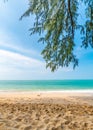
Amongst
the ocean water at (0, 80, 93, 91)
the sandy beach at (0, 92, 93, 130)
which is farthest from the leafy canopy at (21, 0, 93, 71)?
the ocean water at (0, 80, 93, 91)

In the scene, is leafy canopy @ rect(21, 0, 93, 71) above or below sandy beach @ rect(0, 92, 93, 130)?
above

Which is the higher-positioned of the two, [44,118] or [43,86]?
[43,86]

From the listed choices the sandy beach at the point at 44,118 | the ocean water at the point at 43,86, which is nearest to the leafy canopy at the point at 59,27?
the sandy beach at the point at 44,118

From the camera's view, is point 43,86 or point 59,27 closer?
point 59,27

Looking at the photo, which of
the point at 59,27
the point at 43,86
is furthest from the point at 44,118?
the point at 43,86

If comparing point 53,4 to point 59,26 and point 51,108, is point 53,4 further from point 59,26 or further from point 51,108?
point 51,108

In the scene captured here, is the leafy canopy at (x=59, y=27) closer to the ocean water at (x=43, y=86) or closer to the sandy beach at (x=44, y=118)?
the sandy beach at (x=44, y=118)

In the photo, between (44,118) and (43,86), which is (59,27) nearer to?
(44,118)

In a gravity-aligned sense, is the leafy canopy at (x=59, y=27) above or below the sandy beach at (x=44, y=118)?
above

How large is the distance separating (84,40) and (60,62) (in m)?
1.21

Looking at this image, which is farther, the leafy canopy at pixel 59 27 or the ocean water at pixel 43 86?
the ocean water at pixel 43 86

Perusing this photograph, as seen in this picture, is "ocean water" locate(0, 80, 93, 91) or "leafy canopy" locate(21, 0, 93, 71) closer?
"leafy canopy" locate(21, 0, 93, 71)

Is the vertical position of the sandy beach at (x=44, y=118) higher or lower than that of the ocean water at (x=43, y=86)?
lower

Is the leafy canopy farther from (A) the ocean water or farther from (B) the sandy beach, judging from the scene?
(A) the ocean water
